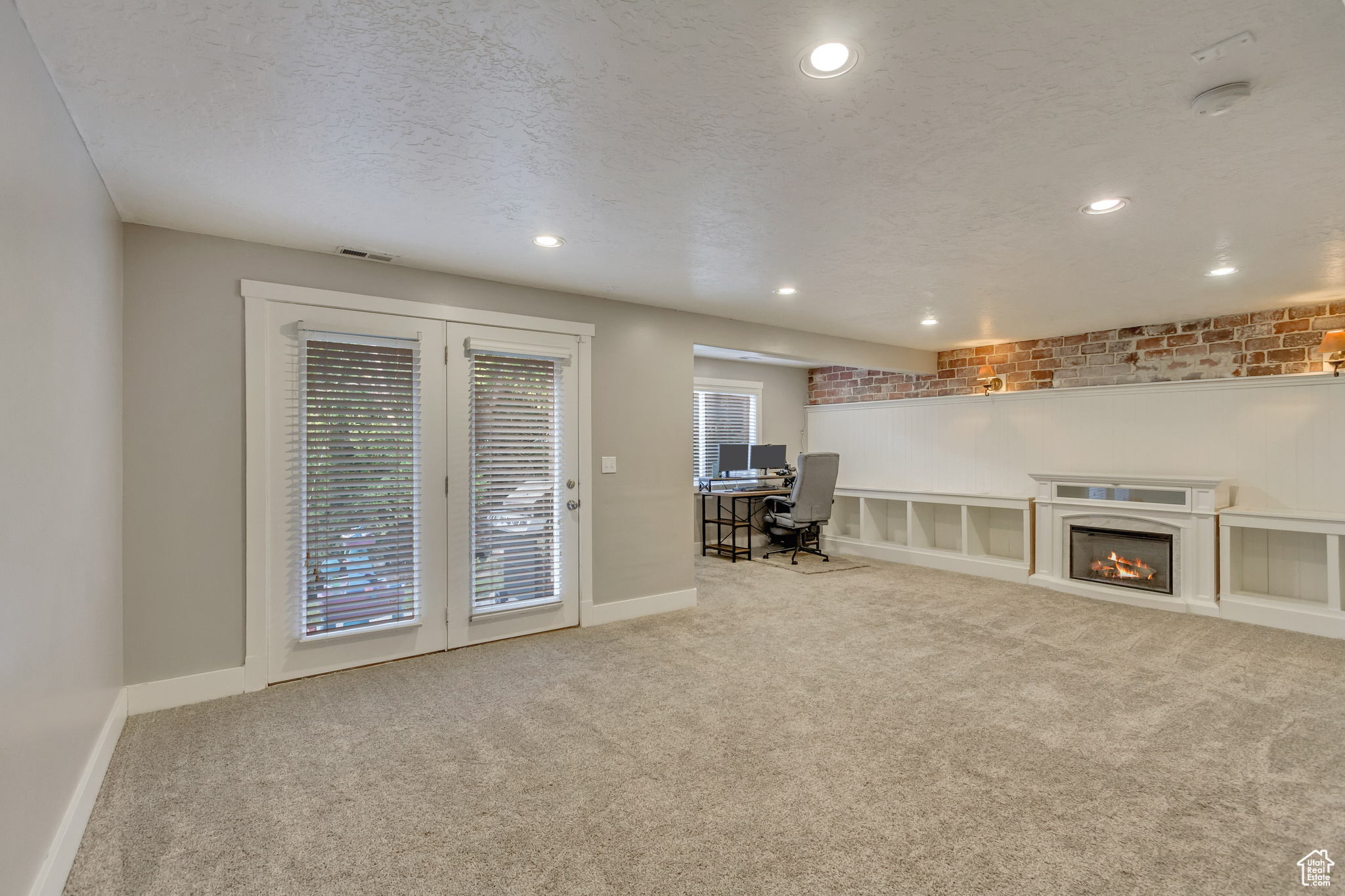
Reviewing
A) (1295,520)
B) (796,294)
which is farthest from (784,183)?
(1295,520)

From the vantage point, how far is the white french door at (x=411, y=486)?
10.7ft

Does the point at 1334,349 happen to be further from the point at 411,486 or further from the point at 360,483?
the point at 360,483

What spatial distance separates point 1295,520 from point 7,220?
662cm

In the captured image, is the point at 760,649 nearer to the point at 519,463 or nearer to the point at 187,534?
the point at 519,463

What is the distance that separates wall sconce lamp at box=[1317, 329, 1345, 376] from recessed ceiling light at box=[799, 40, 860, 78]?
501 cm

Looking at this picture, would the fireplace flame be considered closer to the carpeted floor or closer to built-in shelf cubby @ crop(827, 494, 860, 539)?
the carpeted floor

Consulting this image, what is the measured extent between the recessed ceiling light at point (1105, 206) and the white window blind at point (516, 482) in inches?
122

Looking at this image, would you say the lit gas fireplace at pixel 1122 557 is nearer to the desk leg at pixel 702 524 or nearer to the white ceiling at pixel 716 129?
the white ceiling at pixel 716 129

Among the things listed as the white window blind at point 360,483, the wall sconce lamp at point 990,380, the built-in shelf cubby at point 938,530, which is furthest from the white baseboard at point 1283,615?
the white window blind at point 360,483

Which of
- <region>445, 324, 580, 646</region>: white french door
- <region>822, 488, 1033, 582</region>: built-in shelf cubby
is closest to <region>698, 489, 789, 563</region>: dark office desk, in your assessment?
<region>822, 488, 1033, 582</region>: built-in shelf cubby

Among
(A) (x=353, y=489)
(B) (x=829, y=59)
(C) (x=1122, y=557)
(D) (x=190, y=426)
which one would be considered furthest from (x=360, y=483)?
(C) (x=1122, y=557)

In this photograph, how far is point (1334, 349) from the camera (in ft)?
14.3

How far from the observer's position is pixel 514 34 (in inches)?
63.1

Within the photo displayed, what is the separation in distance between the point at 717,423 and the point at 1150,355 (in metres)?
4.36
